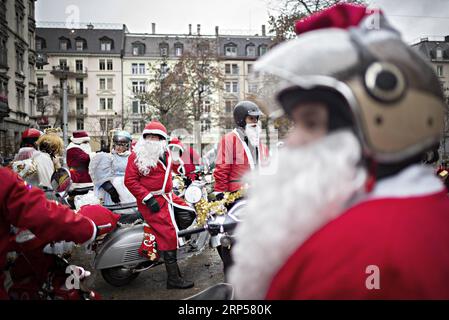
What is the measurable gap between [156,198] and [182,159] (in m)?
4.53

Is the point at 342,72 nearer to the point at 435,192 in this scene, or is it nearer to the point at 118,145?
the point at 435,192

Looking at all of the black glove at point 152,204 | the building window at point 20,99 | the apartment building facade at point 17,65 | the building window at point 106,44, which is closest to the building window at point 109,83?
the building window at point 106,44

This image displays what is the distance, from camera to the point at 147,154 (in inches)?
166

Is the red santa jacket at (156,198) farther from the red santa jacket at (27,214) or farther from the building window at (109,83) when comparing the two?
the building window at (109,83)

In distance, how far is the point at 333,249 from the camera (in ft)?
2.85

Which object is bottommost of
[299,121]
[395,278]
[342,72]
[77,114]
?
[395,278]

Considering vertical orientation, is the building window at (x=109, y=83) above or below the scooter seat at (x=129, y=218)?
above

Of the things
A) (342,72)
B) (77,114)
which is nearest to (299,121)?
(342,72)

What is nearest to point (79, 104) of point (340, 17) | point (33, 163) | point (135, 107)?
point (135, 107)

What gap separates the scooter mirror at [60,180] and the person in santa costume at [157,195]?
0.71 metres

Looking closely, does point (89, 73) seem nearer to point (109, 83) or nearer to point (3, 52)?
point (109, 83)

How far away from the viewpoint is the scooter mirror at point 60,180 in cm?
405
